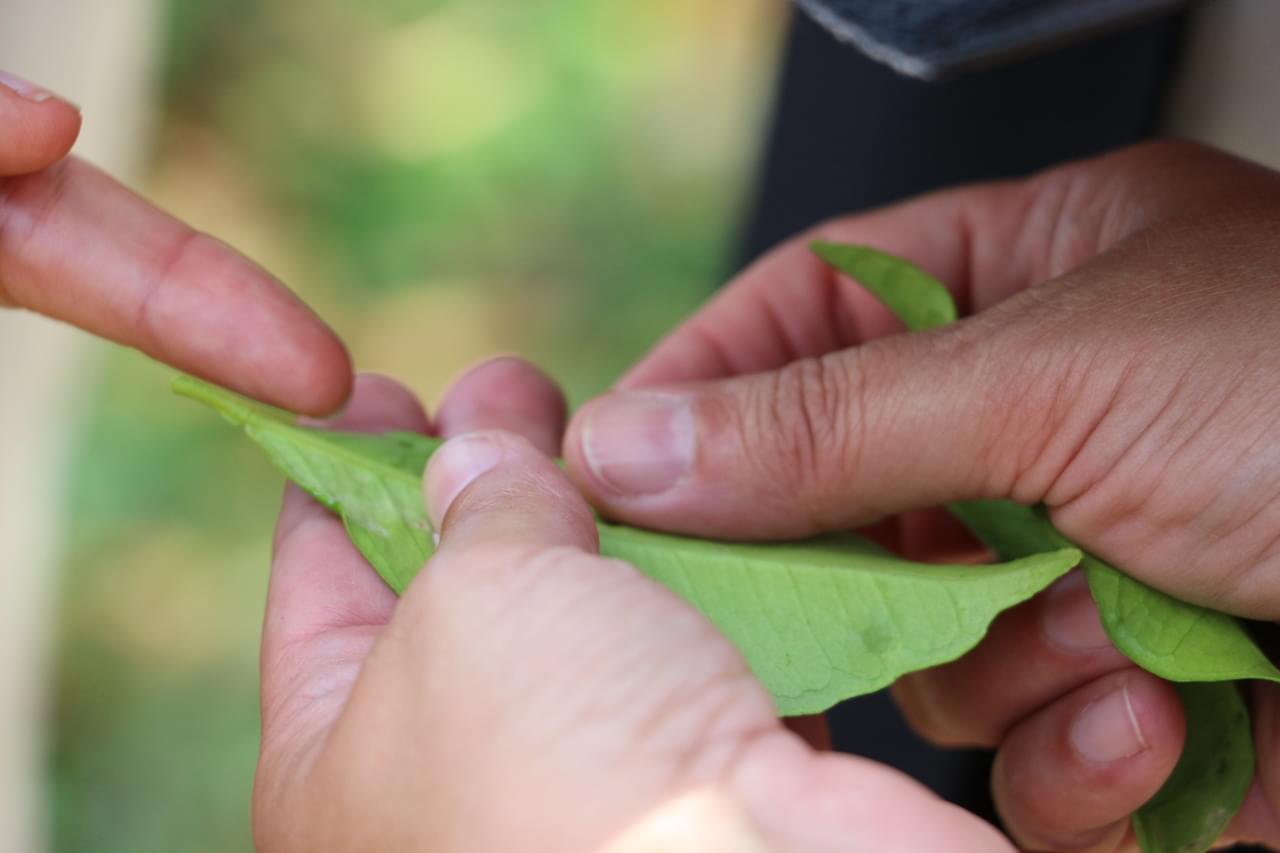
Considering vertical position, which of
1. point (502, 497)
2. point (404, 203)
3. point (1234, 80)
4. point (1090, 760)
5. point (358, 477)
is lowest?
point (404, 203)

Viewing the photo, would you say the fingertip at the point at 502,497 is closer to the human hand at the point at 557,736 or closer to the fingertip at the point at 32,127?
the human hand at the point at 557,736

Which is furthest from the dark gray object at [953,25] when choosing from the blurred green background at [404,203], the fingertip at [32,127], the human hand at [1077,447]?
the blurred green background at [404,203]

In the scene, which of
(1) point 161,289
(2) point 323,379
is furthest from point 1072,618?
(1) point 161,289

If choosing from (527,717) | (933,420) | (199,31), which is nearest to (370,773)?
(527,717)

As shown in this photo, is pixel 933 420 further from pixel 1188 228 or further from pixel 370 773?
pixel 370 773

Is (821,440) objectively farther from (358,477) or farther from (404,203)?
(404,203)

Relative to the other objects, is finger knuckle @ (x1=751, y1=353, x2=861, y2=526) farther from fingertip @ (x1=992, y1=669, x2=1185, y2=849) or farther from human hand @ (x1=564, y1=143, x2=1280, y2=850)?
fingertip @ (x1=992, y1=669, x2=1185, y2=849)
